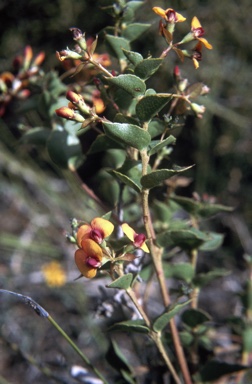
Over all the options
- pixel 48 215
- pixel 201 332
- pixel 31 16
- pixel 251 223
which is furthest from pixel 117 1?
pixel 31 16

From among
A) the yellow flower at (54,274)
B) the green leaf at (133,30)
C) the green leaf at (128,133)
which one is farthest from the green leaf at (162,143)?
the yellow flower at (54,274)

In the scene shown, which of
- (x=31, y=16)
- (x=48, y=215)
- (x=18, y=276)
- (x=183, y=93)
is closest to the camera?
(x=183, y=93)

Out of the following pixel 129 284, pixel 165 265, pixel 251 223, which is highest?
pixel 129 284

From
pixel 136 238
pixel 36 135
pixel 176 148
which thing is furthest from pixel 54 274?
pixel 136 238

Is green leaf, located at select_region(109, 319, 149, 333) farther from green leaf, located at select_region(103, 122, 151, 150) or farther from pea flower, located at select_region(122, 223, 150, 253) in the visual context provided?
green leaf, located at select_region(103, 122, 151, 150)

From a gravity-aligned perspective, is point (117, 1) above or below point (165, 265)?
above

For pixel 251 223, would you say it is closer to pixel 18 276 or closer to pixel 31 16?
pixel 18 276
